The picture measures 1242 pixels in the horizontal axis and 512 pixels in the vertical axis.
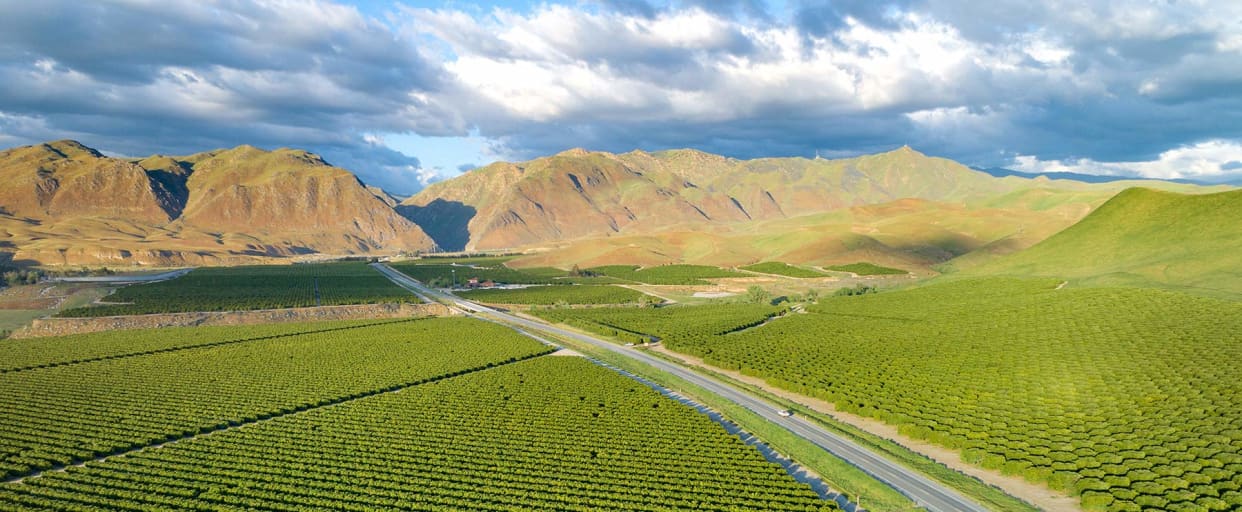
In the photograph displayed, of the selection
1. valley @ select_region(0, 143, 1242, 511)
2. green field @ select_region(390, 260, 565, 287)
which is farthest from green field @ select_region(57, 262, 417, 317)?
green field @ select_region(390, 260, 565, 287)

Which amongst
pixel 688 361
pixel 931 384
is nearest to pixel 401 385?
pixel 688 361

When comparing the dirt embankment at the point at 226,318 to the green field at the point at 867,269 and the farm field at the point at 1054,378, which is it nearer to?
the farm field at the point at 1054,378

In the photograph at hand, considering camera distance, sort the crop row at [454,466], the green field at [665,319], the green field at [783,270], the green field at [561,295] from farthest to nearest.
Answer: the green field at [783,270] < the green field at [561,295] < the green field at [665,319] < the crop row at [454,466]

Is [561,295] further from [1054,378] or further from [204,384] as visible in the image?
[1054,378]

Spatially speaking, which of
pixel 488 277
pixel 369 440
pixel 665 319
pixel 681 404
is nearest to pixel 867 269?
pixel 665 319

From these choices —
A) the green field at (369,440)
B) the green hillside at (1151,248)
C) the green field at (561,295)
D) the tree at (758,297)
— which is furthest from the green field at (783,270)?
the green field at (369,440)

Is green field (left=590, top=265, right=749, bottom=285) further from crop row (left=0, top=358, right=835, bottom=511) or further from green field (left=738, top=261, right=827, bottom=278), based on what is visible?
crop row (left=0, top=358, right=835, bottom=511)
